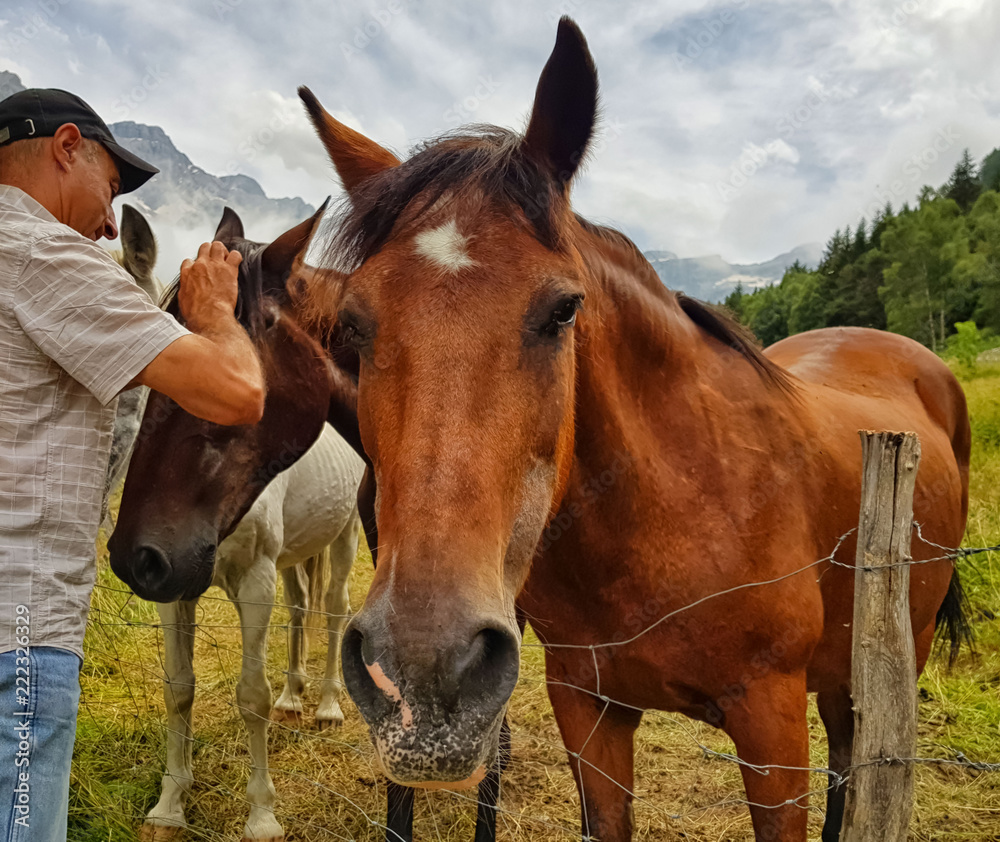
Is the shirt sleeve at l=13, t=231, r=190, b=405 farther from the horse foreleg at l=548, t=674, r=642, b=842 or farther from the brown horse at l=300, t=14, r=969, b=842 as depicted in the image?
the horse foreleg at l=548, t=674, r=642, b=842

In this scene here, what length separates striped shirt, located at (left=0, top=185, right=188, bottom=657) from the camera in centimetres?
143

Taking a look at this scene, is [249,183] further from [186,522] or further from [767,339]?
[186,522]

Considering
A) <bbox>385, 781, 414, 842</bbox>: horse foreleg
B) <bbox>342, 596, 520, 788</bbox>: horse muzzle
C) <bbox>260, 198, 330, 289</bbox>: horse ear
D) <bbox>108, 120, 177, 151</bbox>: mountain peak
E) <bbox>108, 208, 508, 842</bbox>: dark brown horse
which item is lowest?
<bbox>385, 781, 414, 842</bbox>: horse foreleg

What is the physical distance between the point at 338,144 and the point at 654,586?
1.64m

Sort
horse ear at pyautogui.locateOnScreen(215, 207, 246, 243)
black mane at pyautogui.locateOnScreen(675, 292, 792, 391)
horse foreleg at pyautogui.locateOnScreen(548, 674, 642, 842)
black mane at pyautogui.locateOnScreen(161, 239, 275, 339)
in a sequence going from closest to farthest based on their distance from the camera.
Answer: horse foreleg at pyautogui.locateOnScreen(548, 674, 642, 842), black mane at pyautogui.locateOnScreen(675, 292, 792, 391), black mane at pyautogui.locateOnScreen(161, 239, 275, 339), horse ear at pyautogui.locateOnScreen(215, 207, 246, 243)

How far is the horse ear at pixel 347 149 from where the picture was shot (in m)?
2.04

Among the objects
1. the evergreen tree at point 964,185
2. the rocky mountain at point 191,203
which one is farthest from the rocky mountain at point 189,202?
the evergreen tree at point 964,185

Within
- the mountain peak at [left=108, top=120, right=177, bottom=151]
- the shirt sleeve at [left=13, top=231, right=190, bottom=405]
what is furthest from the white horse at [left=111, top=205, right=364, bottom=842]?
the mountain peak at [left=108, top=120, right=177, bottom=151]

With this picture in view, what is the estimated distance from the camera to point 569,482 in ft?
6.45

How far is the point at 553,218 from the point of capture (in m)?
1.62

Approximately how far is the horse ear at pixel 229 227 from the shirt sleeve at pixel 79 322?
196cm

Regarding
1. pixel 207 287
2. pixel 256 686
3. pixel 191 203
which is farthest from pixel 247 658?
pixel 191 203

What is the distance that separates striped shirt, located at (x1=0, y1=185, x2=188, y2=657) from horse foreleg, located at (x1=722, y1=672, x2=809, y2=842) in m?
1.76

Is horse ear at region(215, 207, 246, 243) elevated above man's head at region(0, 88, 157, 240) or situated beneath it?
elevated above
